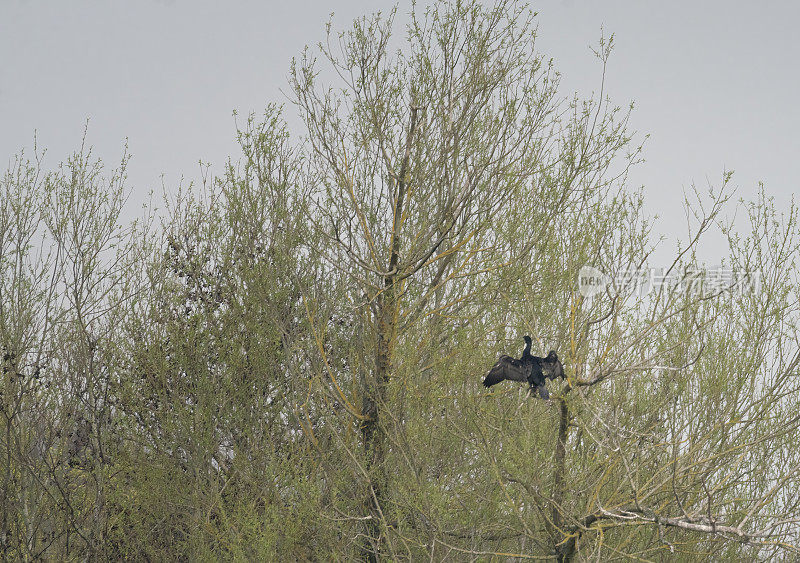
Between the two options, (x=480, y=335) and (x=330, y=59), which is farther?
(x=330, y=59)

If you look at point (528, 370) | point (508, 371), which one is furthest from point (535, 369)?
point (508, 371)

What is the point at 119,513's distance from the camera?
36.5 ft

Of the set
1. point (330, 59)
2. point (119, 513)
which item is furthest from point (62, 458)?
point (330, 59)

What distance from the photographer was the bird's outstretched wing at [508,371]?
6.31 m

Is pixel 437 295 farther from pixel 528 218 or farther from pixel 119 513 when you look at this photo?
pixel 119 513

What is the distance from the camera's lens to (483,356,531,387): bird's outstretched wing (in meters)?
6.31

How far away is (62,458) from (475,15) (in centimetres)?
879

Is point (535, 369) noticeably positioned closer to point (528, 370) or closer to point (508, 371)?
point (528, 370)

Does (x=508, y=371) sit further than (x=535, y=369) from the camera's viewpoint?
Yes

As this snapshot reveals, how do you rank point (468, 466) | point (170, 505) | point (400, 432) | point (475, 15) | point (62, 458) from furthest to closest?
point (62, 458)
point (170, 505)
point (475, 15)
point (468, 466)
point (400, 432)

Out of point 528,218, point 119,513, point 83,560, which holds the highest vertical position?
point 528,218

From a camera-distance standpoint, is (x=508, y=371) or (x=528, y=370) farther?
(x=508, y=371)

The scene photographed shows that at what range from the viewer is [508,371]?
21.1ft

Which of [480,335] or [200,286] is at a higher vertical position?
[200,286]
